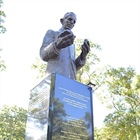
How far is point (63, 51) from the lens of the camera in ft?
12.6

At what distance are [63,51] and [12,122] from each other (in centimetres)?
3046

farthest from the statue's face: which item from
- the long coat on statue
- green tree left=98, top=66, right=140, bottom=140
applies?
green tree left=98, top=66, right=140, bottom=140

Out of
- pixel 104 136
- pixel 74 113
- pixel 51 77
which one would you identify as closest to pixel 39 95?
pixel 51 77

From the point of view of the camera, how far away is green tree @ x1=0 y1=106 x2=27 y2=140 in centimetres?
3139

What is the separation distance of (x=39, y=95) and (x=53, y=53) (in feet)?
2.28

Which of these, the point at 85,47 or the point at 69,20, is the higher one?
the point at 69,20

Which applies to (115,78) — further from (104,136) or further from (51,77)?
(51,77)

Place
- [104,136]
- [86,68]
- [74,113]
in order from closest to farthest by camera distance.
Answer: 1. [74,113]
2. [86,68]
3. [104,136]


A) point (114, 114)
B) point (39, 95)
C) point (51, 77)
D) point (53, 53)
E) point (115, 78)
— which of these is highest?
point (115, 78)

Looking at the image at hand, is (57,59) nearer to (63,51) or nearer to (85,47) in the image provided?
(63,51)

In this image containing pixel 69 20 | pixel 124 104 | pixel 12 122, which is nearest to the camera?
pixel 69 20

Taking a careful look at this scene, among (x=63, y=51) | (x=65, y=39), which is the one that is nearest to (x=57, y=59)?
(x=63, y=51)

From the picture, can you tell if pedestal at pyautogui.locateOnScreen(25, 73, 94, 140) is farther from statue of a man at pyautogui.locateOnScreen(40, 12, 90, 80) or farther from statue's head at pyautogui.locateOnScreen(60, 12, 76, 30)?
statue's head at pyautogui.locateOnScreen(60, 12, 76, 30)

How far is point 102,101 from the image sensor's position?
17.5 meters
